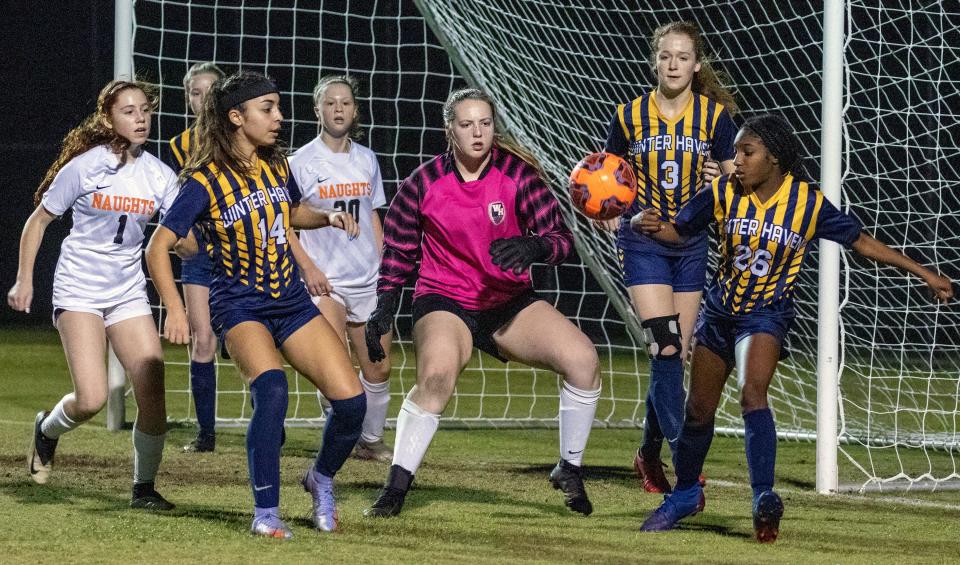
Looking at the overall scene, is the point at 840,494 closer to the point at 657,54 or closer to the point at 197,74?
the point at 657,54

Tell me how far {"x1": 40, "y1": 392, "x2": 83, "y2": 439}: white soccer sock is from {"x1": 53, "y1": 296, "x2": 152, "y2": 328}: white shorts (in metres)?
0.37

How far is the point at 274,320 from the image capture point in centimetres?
441

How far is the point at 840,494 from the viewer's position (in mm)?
5672

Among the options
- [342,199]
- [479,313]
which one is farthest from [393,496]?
[342,199]

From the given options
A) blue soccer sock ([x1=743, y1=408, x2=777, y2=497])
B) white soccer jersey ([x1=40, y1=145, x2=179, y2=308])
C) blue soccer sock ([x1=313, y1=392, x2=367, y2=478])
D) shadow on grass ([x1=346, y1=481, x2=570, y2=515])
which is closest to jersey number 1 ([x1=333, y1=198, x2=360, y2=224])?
white soccer jersey ([x1=40, y1=145, x2=179, y2=308])

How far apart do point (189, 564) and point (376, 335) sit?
128cm

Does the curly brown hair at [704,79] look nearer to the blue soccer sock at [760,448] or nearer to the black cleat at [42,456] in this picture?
the blue soccer sock at [760,448]

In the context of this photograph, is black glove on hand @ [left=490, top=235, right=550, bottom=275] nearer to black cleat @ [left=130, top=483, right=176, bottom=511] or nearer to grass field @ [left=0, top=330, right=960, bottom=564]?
grass field @ [left=0, top=330, right=960, bottom=564]

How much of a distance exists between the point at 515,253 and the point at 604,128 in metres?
4.26

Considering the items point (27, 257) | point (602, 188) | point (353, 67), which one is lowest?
point (27, 257)

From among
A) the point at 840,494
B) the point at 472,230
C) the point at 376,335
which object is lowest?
the point at 840,494

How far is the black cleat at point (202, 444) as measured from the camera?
261 inches

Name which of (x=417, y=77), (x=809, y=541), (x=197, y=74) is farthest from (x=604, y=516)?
(x=417, y=77)

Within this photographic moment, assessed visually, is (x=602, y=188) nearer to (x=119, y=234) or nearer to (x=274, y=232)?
(x=274, y=232)
